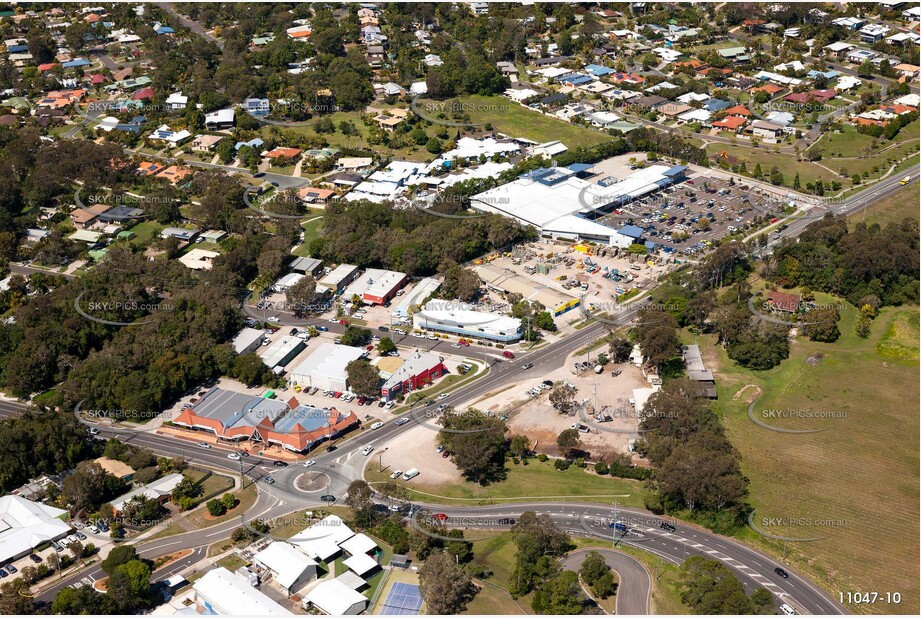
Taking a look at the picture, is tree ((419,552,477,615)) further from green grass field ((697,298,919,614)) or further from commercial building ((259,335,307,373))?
commercial building ((259,335,307,373))

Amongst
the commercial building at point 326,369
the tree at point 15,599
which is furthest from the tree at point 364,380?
the tree at point 15,599

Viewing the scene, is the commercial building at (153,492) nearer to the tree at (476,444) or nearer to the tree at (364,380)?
the tree at (364,380)

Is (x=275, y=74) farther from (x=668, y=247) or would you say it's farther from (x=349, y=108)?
(x=668, y=247)

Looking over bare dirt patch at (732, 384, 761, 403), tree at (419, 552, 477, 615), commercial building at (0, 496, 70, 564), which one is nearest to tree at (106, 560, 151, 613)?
commercial building at (0, 496, 70, 564)

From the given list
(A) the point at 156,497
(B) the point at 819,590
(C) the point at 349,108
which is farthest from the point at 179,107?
(B) the point at 819,590

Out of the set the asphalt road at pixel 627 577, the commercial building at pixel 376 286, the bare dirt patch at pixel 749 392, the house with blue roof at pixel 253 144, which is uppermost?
the house with blue roof at pixel 253 144

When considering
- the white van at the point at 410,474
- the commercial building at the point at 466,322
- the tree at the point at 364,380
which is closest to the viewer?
Answer: the white van at the point at 410,474
